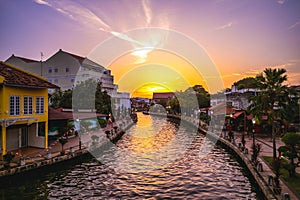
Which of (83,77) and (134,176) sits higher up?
(83,77)

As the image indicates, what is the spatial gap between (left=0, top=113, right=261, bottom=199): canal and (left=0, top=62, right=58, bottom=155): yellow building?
202 inches

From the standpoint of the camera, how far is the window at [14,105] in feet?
67.9

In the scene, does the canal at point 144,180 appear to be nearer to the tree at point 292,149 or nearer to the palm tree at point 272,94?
the tree at point 292,149

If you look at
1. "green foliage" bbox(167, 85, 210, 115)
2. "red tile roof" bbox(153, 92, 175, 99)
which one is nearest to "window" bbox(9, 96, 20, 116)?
"green foliage" bbox(167, 85, 210, 115)

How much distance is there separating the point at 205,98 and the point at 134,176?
60.0m

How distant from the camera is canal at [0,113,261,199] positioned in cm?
1564

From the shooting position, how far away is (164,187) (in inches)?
670

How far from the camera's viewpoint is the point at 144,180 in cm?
1856

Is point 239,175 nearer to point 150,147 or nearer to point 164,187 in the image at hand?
point 164,187

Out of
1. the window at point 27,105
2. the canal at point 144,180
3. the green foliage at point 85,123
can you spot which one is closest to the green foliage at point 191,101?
the green foliage at point 85,123

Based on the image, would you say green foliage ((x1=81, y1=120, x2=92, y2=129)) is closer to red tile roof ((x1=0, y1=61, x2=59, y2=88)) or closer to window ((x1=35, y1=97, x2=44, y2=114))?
window ((x1=35, y1=97, x2=44, y2=114))

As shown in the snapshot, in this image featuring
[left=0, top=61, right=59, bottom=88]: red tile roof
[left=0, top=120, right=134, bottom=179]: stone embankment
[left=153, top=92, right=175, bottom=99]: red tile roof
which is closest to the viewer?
[left=0, top=120, right=134, bottom=179]: stone embankment

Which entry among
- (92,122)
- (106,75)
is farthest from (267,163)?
(106,75)

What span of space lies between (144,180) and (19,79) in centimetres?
1368
